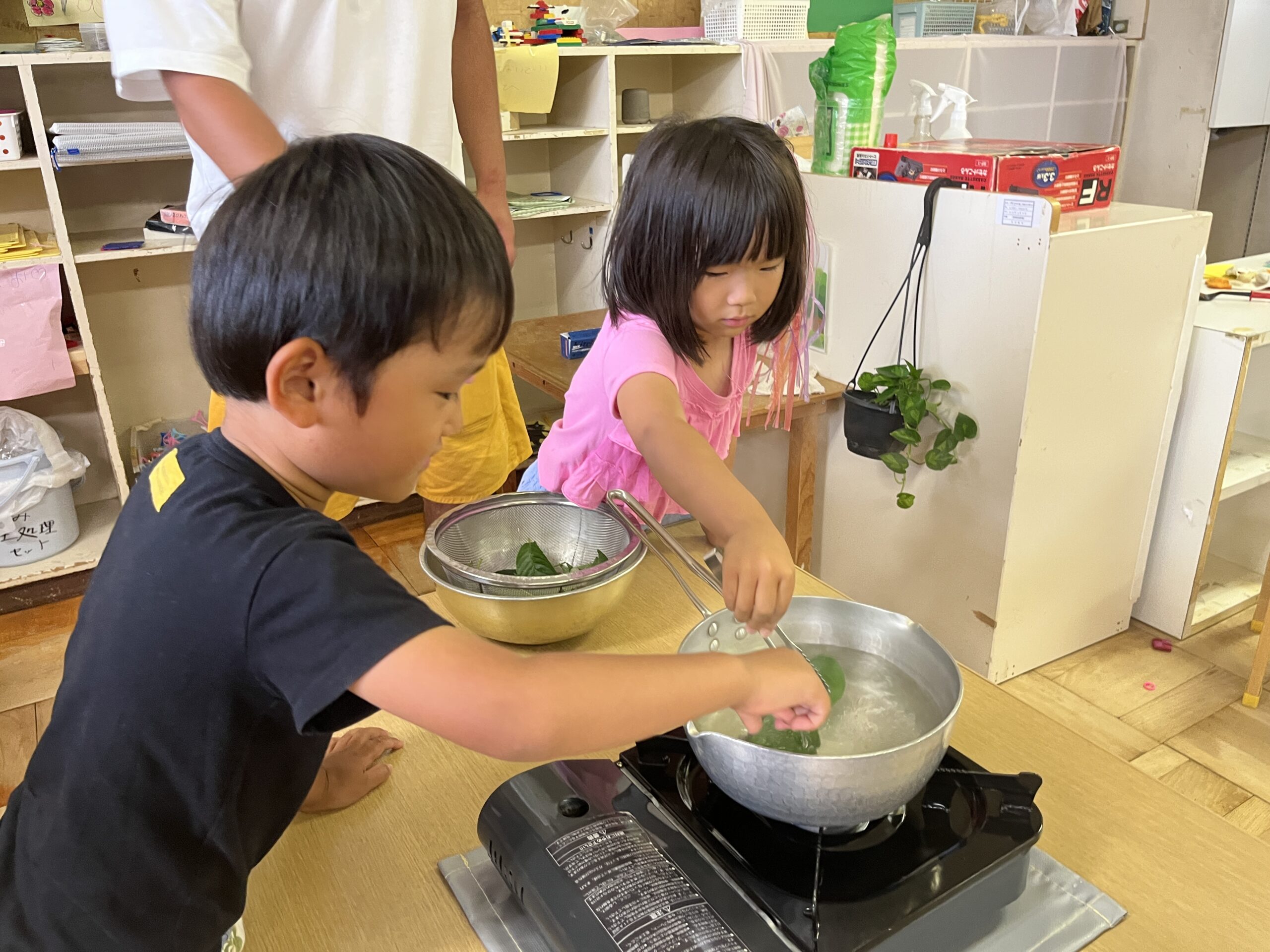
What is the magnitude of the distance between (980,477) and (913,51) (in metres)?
1.91

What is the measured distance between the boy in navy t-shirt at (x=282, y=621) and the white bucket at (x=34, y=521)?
185 centimetres

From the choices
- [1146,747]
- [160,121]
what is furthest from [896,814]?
[160,121]

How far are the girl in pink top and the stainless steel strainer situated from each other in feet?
0.13

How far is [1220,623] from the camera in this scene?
2199 millimetres

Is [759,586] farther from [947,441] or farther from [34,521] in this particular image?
[34,521]

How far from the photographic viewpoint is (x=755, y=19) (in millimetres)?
2729

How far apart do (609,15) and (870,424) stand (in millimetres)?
1631

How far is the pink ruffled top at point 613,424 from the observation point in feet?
3.96

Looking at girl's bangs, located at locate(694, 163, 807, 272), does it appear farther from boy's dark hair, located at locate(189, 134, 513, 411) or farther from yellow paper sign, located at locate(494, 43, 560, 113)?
yellow paper sign, located at locate(494, 43, 560, 113)

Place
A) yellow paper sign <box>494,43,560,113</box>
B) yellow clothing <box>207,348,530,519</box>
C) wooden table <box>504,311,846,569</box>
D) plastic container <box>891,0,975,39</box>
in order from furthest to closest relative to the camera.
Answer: plastic container <box>891,0,975,39</box>, yellow paper sign <box>494,43,560,113</box>, wooden table <box>504,311,846,569</box>, yellow clothing <box>207,348,530,519</box>

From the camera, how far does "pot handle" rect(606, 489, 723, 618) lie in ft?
2.52

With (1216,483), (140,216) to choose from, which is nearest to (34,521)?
(140,216)

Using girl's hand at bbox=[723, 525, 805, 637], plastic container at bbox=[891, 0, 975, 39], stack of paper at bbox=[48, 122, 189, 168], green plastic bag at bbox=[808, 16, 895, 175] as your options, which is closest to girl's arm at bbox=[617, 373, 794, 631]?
girl's hand at bbox=[723, 525, 805, 637]

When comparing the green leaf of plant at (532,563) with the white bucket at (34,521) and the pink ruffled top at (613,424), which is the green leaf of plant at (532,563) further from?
the white bucket at (34,521)
